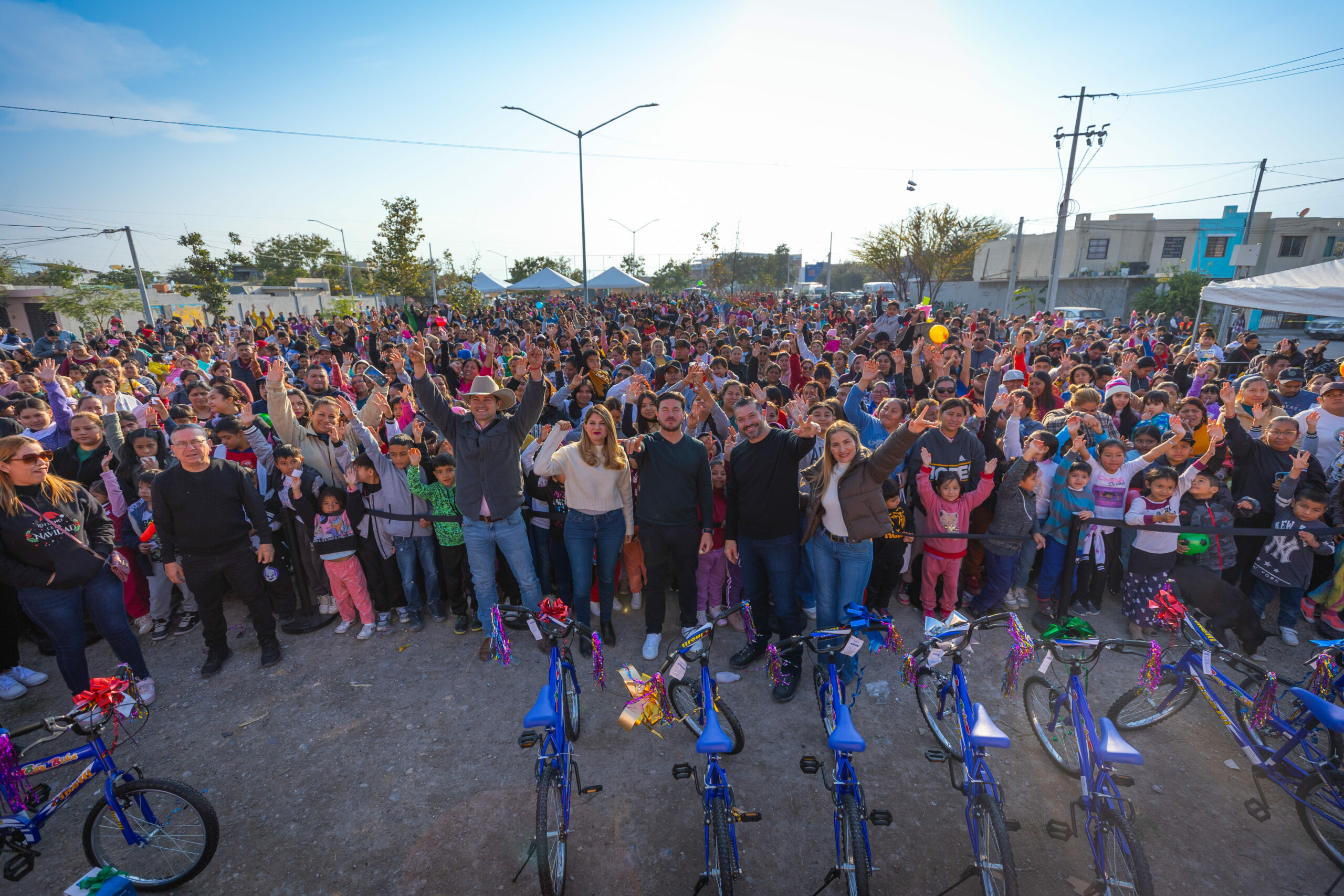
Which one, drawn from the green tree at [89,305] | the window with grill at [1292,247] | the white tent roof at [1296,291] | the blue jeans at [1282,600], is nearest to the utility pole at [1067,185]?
the white tent roof at [1296,291]

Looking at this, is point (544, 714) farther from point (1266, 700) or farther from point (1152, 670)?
point (1266, 700)

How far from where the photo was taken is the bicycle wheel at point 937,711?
141 inches

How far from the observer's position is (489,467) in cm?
447

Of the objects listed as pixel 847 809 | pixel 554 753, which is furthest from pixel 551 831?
pixel 847 809

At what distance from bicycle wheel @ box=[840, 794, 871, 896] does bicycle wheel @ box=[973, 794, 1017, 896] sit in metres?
0.58

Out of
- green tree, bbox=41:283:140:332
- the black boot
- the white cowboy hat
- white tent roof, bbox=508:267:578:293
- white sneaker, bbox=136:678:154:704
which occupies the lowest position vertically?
white sneaker, bbox=136:678:154:704

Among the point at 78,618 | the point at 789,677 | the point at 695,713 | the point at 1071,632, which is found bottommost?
the point at 789,677

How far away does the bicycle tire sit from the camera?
3.38 metres

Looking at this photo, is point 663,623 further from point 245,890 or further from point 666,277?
point 666,277

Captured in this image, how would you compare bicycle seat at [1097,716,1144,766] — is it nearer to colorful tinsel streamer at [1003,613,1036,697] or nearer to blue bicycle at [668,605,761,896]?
colorful tinsel streamer at [1003,613,1036,697]

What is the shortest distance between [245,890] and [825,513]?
3.97 m

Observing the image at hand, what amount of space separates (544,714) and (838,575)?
2.34 m

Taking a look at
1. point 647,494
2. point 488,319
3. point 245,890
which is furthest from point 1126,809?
point 488,319

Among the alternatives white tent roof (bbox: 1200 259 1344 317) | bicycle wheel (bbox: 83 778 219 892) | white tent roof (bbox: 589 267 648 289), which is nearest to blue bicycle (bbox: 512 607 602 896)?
bicycle wheel (bbox: 83 778 219 892)
